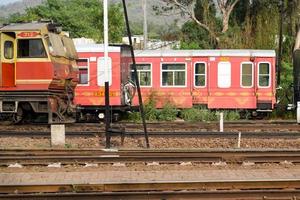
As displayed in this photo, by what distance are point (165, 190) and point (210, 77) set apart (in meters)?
16.6

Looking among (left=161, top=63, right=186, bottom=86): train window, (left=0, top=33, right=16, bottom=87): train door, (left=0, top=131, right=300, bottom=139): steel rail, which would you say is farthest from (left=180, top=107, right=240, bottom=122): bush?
(left=0, top=33, right=16, bottom=87): train door

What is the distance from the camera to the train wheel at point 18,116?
1988 cm

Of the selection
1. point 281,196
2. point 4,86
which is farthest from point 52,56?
point 281,196

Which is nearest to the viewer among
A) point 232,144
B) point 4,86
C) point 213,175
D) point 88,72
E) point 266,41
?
point 213,175

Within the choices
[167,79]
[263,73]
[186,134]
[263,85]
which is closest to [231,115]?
[263,85]

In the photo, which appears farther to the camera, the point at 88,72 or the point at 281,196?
the point at 88,72

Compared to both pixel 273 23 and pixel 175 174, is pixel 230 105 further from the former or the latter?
pixel 175 174

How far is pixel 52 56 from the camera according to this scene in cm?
1959

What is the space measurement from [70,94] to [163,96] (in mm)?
5508

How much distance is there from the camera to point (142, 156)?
1330 centimetres

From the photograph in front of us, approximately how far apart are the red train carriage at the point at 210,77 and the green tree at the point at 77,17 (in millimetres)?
24146

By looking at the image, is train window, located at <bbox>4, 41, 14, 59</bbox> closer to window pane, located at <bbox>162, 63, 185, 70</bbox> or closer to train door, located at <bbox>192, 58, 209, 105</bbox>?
window pane, located at <bbox>162, 63, 185, 70</bbox>

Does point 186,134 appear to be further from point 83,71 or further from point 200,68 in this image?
point 200,68

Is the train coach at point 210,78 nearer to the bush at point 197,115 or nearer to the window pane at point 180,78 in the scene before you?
the window pane at point 180,78
